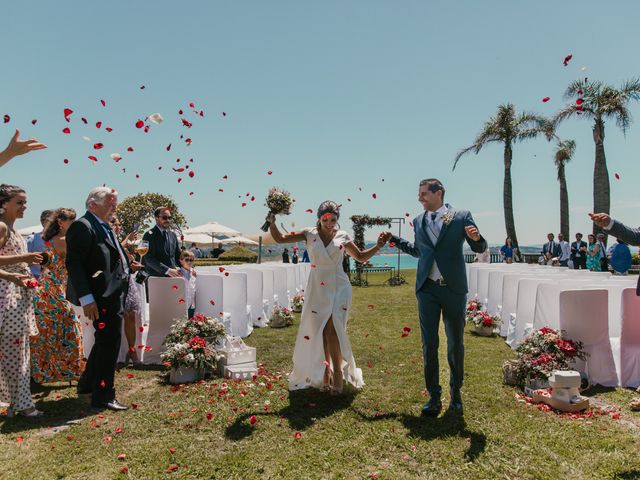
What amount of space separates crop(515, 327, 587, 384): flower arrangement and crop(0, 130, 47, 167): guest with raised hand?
5.40 meters

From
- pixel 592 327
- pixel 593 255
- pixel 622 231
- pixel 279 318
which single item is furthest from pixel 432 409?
pixel 593 255

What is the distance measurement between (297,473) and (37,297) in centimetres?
403

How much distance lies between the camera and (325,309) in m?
5.78

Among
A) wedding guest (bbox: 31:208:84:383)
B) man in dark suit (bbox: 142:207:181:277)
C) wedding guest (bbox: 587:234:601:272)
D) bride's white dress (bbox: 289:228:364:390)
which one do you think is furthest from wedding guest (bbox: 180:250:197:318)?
wedding guest (bbox: 587:234:601:272)

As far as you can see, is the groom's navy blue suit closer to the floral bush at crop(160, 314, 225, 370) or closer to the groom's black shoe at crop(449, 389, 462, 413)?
the groom's black shoe at crop(449, 389, 462, 413)

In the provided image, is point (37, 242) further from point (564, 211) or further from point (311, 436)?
point (564, 211)

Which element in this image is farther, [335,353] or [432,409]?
[335,353]

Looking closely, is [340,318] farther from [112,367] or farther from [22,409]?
[22,409]

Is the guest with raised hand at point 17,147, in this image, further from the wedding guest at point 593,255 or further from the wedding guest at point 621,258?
the wedding guest at point 593,255

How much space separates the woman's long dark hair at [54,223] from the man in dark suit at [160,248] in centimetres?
198

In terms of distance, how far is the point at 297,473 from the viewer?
12.3 feet

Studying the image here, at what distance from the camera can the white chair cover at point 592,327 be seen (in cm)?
604

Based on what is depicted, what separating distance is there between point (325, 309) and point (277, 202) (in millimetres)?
1367

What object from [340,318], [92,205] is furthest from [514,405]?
[92,205]
